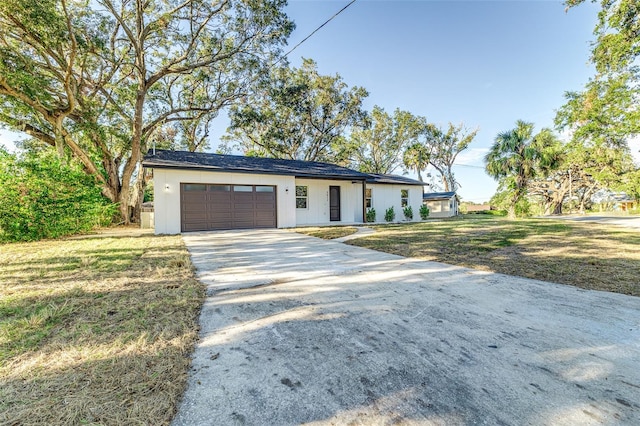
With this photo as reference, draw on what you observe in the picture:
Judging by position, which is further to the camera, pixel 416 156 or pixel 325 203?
pixel 416 156

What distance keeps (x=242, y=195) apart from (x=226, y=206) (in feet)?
2.60

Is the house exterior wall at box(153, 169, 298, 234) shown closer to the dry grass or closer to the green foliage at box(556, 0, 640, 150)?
the dry grass

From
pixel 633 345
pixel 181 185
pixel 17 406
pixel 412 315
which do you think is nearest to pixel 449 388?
pixel 412 315

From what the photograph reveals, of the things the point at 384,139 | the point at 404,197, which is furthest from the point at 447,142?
the point at 404,197

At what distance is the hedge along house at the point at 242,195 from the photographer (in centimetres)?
974

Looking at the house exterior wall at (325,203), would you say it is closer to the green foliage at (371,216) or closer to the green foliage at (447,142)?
the green foliage at (371,216)

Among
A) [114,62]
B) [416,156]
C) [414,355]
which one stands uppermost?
[114,62]

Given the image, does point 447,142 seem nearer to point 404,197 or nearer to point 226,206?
point 404,197

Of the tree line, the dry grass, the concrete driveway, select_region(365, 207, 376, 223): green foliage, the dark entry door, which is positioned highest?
the tree line

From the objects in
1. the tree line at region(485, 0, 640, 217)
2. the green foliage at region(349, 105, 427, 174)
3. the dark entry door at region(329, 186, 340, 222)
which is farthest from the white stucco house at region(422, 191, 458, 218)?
the dark entry door at region(329, 186, 340, 222)

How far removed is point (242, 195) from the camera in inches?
436

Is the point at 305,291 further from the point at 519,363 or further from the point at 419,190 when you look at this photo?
the point at 419,190

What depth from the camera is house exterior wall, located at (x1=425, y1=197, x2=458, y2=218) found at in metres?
27.3

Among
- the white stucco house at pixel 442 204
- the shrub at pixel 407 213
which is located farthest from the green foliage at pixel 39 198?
the white stucco house at pixel 442 204
